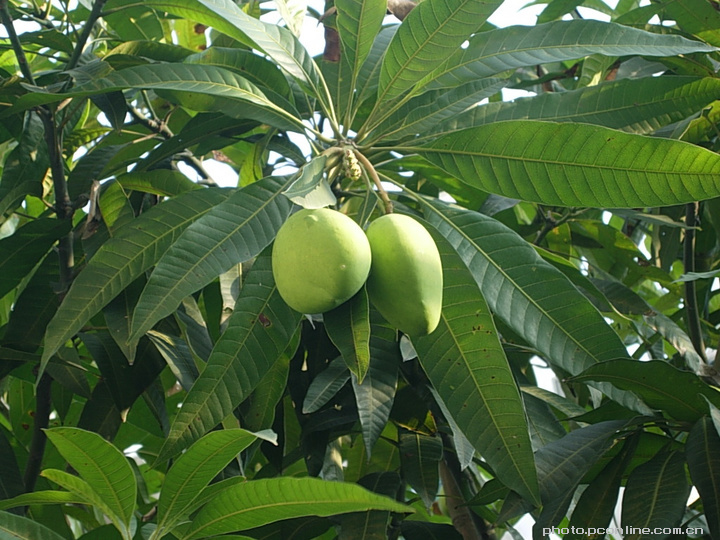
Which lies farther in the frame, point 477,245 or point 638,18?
point 638,18

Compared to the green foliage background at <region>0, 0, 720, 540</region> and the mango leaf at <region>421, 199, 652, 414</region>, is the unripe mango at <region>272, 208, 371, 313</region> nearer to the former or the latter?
the green foliage background at <region>0, 0, 720, 540</region>

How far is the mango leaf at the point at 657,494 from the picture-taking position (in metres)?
0.89

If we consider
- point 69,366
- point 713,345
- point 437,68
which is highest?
point 437,68

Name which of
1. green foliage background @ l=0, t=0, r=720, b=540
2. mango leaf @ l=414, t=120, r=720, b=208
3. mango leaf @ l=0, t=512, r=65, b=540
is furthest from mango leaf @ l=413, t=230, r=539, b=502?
mango leaf @ l=0, t=512, r=65, b=540

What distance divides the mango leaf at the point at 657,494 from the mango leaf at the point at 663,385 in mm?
66

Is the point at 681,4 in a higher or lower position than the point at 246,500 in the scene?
higher


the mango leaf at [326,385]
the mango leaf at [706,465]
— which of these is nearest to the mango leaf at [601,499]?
the mango leaf at [706,465]

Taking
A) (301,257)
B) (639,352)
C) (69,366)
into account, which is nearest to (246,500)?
(301,257)

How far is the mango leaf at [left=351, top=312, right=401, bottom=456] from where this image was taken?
98cm

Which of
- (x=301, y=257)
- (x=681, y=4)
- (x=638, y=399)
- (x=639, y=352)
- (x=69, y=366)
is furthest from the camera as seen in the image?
(x=639, y=352)

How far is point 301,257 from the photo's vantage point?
0.67 m

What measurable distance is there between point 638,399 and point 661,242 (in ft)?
2.37

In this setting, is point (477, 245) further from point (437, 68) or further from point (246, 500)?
point (246, 500)

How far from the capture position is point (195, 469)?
2.48ft
